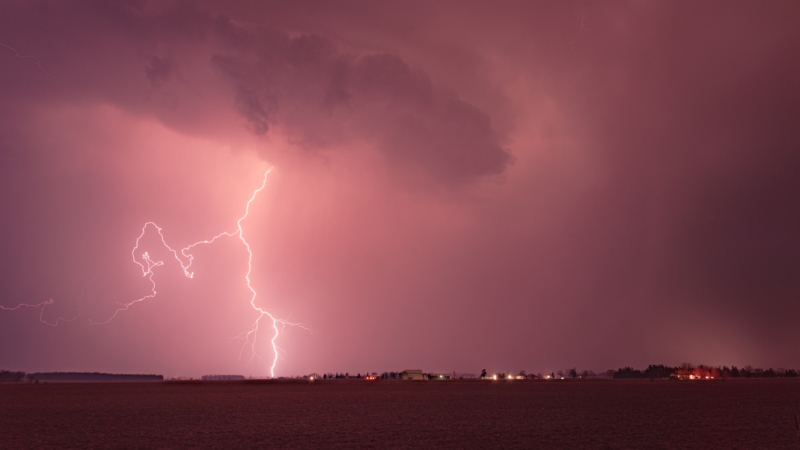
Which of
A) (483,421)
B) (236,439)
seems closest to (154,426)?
(236,439)

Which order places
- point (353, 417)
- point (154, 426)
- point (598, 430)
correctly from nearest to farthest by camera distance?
1. point (598, 430)
2. point (154, 426)
3. point (353, 417)

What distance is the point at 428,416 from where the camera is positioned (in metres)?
49.4

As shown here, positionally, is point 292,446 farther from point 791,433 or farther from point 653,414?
point 653,414

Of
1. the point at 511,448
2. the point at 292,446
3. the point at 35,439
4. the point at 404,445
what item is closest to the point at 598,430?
the point at 511,448

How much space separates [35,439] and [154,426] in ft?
29.0

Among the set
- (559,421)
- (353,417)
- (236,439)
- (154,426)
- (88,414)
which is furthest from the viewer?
(88,414)

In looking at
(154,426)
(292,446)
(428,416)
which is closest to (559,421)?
(428,416)

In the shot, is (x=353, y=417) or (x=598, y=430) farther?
(x=353, y=417)

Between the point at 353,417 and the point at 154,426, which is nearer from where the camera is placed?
the point at 154,426

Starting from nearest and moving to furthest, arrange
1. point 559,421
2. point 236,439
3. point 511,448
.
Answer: point 511,448, point 236,439, point 559,421

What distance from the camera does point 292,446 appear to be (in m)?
30.3

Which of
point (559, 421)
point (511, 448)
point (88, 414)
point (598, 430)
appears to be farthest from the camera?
point (88, 414)

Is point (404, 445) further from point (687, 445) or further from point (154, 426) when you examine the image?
point (154, 426)

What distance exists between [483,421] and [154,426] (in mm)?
24041
